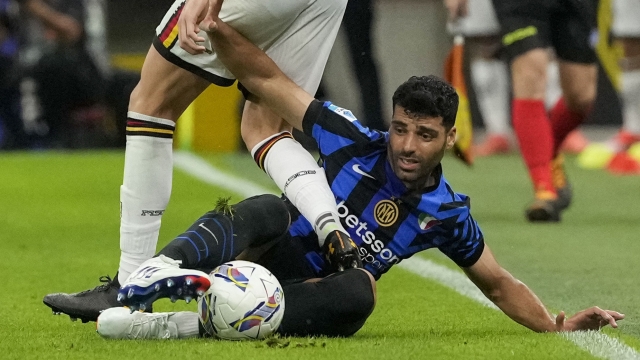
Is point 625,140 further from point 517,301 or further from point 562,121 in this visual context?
point 517,301

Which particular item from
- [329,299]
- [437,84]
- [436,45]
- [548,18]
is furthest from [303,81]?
[436,45]

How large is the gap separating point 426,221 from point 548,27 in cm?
340

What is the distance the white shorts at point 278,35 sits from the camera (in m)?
3.70

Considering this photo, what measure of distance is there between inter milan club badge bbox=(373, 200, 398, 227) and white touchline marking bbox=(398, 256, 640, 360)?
567 mm

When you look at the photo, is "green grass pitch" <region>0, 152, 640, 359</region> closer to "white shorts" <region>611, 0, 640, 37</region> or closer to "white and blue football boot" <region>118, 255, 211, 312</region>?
"white and blue football boot" <region>118, 255, 211, 312</region>

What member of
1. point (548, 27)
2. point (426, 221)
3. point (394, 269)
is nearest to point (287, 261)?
point (426, 221)

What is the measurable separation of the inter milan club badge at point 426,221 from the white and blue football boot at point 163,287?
2.42 ft

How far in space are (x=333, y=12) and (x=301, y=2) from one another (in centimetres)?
19

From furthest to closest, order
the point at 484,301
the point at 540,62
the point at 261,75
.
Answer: the point at 540,62, the point at 484,301, the point at 261,75

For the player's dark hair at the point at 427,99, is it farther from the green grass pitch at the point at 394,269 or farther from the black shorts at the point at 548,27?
the black shorts at the point at 548,27

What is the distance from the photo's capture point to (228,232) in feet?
11.3

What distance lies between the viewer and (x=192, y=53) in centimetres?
358

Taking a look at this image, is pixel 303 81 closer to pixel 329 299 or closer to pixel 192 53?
pixel 192 53

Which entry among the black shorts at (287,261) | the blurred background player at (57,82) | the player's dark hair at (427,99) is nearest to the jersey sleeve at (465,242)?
the player's dark hair at (427,99)
